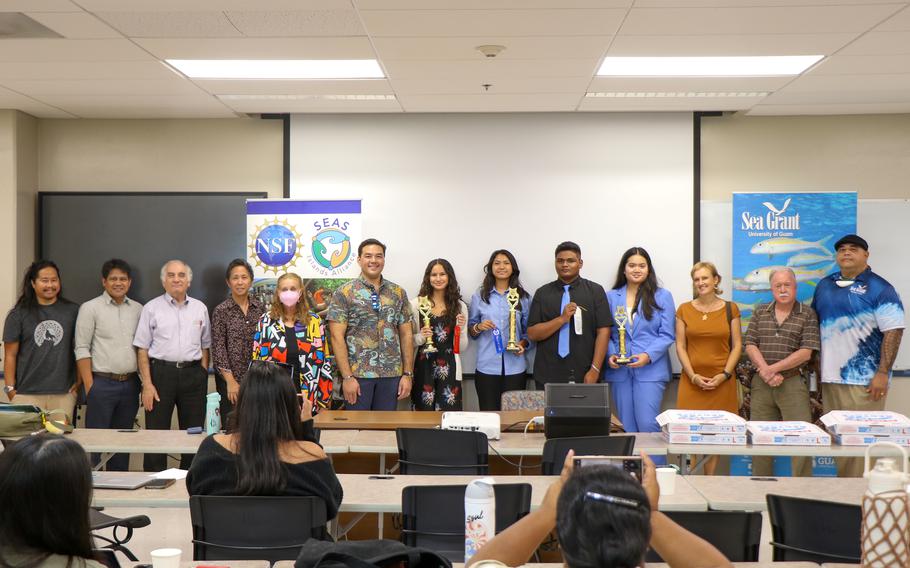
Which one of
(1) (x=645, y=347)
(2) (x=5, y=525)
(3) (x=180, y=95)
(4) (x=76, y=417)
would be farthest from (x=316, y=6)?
(4) (x=76, y=417)

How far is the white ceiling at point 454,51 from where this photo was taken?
4555 millimetres

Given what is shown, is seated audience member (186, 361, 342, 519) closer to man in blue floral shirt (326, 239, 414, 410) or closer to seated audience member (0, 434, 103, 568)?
seated audience member (0, 434, 103, 568)

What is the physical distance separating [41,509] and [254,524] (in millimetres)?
1158

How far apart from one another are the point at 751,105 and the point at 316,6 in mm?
3900

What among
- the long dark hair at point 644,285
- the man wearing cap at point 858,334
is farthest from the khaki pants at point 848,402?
the long dark hair at point 644,285

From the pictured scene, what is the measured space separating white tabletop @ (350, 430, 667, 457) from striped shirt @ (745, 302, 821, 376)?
2.15 metres

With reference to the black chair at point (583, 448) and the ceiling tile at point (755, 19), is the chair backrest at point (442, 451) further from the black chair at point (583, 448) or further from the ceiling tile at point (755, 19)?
the ceiling tile at point (755, 19)

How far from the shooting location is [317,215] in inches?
279

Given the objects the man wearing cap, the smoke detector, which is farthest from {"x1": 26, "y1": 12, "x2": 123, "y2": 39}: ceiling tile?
the man wearing cap

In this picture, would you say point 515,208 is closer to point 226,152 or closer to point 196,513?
point 226,152

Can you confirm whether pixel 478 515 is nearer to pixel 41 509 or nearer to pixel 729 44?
pixel 41 509

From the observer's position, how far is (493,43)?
203 inches

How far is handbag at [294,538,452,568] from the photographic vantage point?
1941 millimetres

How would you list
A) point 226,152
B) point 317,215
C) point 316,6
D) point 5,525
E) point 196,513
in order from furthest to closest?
point 226,152 → point 317,215 → point 316,6 → point 196,513 → point 5,525
